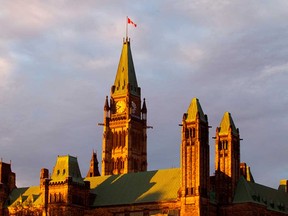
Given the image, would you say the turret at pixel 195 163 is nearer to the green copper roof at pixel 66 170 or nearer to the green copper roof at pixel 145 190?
the green copper roof at pixel 145 190

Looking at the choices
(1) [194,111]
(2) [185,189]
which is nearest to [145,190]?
(2) [185,189]

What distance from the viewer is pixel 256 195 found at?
18962 centimetres

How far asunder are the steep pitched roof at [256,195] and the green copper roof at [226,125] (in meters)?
10.1

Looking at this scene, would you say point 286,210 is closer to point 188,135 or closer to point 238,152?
point 238,152

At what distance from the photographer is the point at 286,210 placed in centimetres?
19988

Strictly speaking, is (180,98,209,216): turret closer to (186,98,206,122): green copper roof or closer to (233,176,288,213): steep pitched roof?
(186,98,206,122): green copper roof

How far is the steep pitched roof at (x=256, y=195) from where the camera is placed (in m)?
186

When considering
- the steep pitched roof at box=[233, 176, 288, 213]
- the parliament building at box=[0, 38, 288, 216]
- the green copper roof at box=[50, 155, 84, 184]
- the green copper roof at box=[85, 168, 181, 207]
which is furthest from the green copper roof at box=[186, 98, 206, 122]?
the green copper roof at box=[50, 155, 84, 184]

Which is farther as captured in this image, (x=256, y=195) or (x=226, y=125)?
(x=226, y=125)

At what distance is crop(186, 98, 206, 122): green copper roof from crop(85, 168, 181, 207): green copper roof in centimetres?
1324

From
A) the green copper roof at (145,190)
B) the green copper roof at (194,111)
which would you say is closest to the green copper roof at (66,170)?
the green copper roof at (145,190)

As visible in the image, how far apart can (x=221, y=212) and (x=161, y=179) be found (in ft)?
51.4

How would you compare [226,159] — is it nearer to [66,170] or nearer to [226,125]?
[226,125]

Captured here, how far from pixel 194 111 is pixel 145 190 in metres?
20.1
